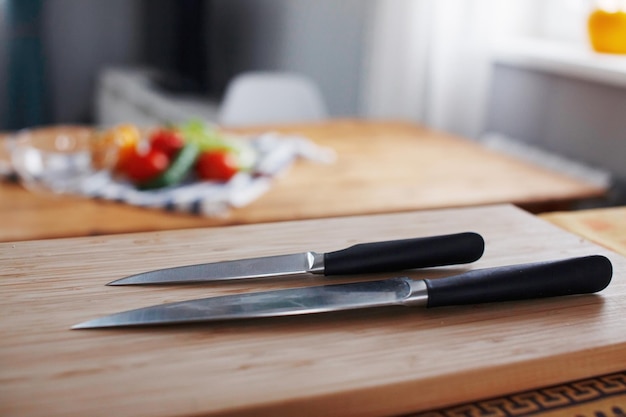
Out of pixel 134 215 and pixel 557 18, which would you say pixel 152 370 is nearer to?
pixel 134 215

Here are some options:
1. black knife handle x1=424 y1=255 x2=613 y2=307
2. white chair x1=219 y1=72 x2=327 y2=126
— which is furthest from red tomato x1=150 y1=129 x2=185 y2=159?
black knife handle x1=424 y1=255 x2=613 y2=307

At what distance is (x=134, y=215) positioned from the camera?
4.35 feet

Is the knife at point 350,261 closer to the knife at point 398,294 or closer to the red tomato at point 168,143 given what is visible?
the knife at point 398,294

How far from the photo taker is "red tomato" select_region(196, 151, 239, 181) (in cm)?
152

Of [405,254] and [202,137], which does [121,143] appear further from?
[405,254]

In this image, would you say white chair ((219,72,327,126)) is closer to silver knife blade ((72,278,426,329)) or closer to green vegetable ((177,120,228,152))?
green vegetable ((177,120,228,152))

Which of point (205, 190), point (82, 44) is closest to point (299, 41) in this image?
point (82, 44)

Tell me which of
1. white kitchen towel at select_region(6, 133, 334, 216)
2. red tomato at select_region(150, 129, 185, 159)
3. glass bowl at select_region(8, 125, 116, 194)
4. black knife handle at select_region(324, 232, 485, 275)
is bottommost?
white kitchen towel at select_region(6, 133, 334, 216)

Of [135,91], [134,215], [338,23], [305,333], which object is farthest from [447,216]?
[135,91]

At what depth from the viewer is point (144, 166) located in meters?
1.49

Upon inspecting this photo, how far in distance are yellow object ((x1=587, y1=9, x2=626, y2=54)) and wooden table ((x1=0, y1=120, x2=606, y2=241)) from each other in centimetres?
54

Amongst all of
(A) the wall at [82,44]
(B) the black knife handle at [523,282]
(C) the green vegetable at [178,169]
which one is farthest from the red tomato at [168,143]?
(A) the wall at [82,44]

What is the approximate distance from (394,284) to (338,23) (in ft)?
9.32

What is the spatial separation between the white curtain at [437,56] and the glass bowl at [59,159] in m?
1.31
